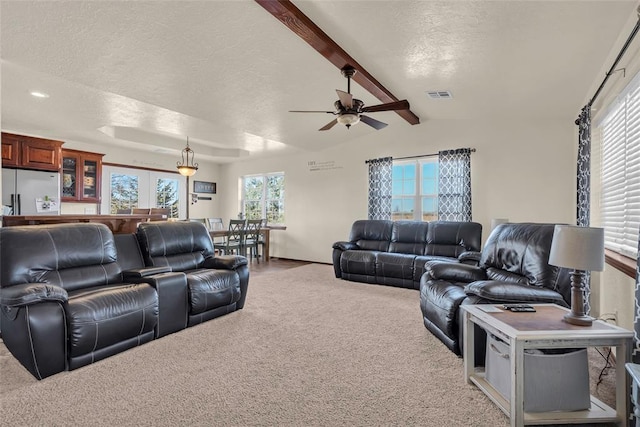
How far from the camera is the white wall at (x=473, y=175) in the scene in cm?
471

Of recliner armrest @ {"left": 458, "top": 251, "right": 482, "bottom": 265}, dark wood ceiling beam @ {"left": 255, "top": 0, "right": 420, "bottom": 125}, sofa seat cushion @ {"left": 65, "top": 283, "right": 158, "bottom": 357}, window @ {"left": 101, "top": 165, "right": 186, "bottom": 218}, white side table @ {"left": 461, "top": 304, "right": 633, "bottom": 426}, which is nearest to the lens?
white side table @ {"left": 461, "top": 304, "right": 633, "bottom": 426}

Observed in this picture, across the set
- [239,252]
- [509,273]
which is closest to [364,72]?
[509,273]

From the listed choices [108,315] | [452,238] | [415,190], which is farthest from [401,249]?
[108,315]

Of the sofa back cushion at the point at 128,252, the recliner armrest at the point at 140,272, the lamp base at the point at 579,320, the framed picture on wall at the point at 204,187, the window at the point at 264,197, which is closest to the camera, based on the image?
the lamp base at the point at 579,320

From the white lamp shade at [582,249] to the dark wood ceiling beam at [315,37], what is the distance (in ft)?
8.18

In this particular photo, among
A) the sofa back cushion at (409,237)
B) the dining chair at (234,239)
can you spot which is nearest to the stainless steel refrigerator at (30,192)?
the dining chair at (234,239)

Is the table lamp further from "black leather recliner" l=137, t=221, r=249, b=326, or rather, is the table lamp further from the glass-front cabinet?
the glass-front cabinet

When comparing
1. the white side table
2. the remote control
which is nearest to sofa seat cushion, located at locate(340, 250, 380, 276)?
the remote control

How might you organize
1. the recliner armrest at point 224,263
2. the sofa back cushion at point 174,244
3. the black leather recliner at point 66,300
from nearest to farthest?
the black leather recliner at point 66,300 < the sofa back cushion at point 174,244 < the recliner armrest at point 224,263

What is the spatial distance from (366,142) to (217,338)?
4913 millimetres

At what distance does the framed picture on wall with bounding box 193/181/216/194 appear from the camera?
8.79 m

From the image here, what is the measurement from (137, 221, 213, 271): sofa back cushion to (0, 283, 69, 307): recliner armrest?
3.70 ft

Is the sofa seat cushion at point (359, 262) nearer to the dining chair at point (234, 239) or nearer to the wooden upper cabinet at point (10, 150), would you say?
the dining chair at point (234, 239)

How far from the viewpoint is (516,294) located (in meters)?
2.16
